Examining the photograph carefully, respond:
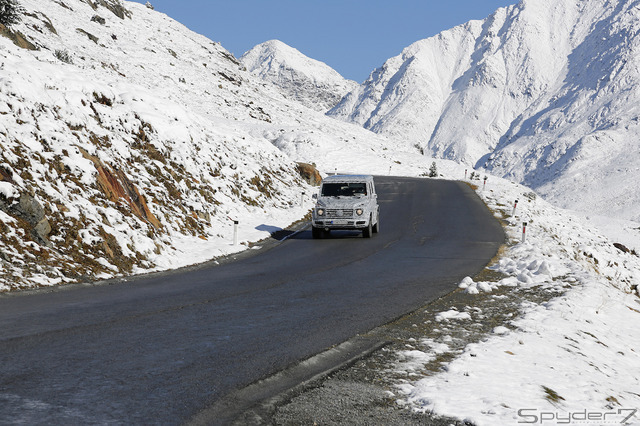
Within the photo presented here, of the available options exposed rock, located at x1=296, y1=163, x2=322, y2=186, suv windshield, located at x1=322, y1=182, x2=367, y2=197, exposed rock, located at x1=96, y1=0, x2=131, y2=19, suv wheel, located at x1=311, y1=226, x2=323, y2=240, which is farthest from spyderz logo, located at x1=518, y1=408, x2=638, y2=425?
exposed rock, located at x1=96, y1=0, x2=131, y2=19

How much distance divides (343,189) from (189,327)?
13008 mm

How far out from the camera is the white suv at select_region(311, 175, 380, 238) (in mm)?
19031

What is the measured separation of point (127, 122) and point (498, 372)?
59.2ft

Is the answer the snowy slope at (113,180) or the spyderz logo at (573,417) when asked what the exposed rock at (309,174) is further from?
the spyderz logo at (573,417)

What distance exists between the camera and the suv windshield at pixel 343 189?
19.9m

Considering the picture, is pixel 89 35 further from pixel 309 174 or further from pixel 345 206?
pixel 345 206

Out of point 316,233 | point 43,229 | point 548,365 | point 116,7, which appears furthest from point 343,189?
point 116,7

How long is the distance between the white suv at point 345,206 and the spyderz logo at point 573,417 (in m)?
14.0

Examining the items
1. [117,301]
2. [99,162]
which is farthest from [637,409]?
[99,162]

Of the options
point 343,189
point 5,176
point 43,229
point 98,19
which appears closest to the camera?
point 43,229

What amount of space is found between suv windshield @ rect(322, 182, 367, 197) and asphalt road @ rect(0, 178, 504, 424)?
403 cm

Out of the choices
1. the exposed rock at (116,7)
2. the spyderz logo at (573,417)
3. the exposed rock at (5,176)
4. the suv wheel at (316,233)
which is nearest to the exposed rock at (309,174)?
the suv wheel at (316,233)

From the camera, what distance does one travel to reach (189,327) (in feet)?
24.6

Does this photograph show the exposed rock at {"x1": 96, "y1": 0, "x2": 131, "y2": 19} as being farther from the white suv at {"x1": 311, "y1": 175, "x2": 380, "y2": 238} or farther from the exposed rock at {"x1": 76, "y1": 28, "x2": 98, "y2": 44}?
the white suv at {"x1": 311, "y1": 175, "x2": 380, "y2": 238}
